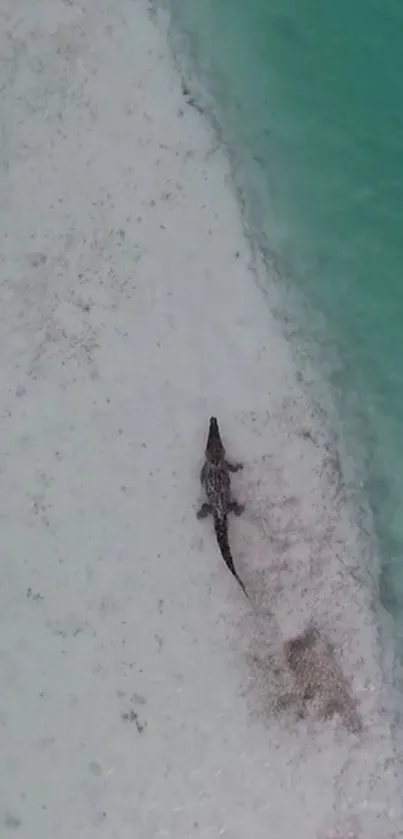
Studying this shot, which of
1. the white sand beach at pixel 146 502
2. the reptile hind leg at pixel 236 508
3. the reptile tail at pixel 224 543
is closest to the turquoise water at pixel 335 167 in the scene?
the white sand beach at pixel 146 502

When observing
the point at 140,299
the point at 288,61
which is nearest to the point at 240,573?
the point at 140,299

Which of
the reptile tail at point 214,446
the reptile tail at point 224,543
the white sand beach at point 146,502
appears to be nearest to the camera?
the white sand beach at point 146,502

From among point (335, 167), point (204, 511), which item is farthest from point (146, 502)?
point (335, 167)

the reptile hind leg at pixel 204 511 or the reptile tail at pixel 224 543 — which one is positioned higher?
the reptile hind leg at pixel 204 511

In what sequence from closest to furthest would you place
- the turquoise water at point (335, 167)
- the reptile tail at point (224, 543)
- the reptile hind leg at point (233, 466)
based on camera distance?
1. the reptile tail at point (224, 543)
2. the reptile hind leg at point (233, 466)
3. the turquoise water at point (335, 167)

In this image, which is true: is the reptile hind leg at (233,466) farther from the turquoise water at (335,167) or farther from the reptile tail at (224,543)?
the turquoise water at (335,167)

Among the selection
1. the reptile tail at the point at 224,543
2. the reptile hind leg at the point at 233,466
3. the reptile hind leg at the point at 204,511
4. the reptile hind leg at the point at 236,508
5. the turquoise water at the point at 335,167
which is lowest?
the reptile tail at the point at 224,543

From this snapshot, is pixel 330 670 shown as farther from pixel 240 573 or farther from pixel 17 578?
pixel 17 578

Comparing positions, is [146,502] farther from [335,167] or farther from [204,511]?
[335,167]
